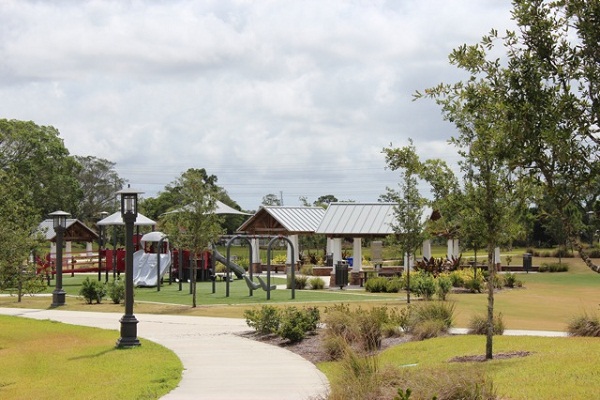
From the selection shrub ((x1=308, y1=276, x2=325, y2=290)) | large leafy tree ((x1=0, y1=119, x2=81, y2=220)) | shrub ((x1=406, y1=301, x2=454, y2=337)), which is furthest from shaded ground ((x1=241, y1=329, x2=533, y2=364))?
large leafy tree ((x1=0, y1=119, x2=81, y2=220))

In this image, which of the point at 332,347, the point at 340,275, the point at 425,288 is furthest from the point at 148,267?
the point at 332,347

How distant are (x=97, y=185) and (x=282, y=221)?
167 feet

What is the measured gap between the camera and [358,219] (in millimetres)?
42562

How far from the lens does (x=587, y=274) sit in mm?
49062

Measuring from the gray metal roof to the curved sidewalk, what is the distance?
18.2m

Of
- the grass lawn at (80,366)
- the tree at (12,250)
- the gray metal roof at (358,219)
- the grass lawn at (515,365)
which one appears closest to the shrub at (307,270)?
the gray metal roof at (358,219)

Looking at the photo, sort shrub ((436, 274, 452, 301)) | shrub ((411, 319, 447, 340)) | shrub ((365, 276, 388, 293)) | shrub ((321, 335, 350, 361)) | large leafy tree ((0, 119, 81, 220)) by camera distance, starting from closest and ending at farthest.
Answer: shrub ((321, 335, 350, 361)), shrub ((411, 319, 447, 340)), shrub ((436, 274, 452, 301)), shrub ((365, 276, 388, 293)), large leafy tree ((0, 119, 81, 220))

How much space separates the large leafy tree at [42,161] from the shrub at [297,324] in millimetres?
50768

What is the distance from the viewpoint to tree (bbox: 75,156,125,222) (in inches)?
3693

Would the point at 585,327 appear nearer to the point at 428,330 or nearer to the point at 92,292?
the point at 428,330

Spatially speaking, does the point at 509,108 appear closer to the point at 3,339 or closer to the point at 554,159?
the point at 554,159

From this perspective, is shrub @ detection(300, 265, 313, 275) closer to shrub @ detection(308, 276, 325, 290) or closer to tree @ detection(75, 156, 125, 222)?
shrub @ detection(308, 276, 325, 290)

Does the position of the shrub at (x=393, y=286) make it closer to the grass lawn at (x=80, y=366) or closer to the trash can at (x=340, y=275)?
the trash can at (x=340, y=275)

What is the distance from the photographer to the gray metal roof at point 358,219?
4141 centimetres
